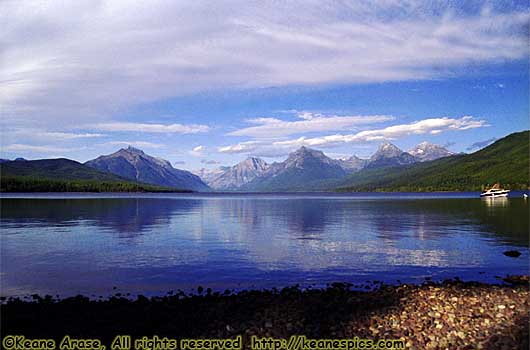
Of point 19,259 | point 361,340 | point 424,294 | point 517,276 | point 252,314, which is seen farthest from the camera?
point 19,259

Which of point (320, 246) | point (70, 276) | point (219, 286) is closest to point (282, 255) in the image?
point (320, 246)

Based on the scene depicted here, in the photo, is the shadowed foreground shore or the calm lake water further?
the calm lake water

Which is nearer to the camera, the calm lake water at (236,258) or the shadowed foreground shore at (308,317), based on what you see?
the shadowed foreground shore at (308,317)

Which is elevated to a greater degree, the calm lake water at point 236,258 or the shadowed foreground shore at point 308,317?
the shadowed foreground shore at point 308,317

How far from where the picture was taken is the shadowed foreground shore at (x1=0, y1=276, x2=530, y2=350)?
17453mm

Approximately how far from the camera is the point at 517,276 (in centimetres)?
3197

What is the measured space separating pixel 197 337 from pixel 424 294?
13171 millimetres

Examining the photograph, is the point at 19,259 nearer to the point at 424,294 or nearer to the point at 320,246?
the point at 320,246

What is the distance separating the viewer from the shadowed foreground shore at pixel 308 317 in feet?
57.3

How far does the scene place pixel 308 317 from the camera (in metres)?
19.9

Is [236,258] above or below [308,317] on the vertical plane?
below

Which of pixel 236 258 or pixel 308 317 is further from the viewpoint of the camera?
pixel 236 258

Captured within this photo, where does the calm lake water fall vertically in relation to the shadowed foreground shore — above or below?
below

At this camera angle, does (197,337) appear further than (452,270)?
No
